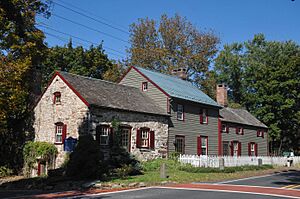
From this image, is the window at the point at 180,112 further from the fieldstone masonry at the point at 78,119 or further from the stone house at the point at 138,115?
the fieldstone masonry at the point at 78,119

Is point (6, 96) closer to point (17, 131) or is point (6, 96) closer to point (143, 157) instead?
point (17, 131)

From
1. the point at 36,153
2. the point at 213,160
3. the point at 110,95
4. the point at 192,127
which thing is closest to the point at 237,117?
the point at 192,127

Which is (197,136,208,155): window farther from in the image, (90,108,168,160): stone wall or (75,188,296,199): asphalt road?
(75,188,296,199): asphalt road

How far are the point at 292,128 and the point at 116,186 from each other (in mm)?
37333

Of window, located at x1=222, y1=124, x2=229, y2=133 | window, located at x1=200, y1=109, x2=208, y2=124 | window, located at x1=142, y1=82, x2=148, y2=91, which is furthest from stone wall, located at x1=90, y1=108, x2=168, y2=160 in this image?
window, located at x1=222, y1=124, x2=229, y2=133

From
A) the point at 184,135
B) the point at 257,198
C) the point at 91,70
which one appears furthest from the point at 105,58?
the point at 257,198

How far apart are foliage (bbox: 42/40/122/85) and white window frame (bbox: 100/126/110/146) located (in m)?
21.6

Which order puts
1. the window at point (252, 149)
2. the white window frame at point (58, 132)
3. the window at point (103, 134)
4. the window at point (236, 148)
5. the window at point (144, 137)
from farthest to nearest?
the window at point (252, 149) → the window at point (236, 148) → the window at point (144, 137) → the white window frame at point (58, 132) → the window at point (103, 134)

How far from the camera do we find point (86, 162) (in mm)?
20141

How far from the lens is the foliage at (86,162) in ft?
65.6

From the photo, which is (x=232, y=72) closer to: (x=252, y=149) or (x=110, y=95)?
(x=252, y=149)

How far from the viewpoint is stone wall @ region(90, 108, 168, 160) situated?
23728 mm

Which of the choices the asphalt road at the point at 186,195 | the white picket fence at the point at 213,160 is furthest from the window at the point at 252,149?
the asphalt road at the point at 186,195

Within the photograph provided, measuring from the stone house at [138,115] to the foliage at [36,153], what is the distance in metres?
0.53
